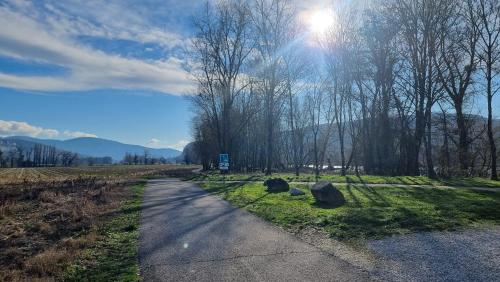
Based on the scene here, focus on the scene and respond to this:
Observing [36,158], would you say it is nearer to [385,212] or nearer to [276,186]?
[276,186]

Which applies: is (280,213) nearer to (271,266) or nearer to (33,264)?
(271,266)

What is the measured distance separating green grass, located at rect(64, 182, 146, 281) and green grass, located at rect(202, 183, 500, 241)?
372 centimetres

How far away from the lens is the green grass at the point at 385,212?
31.1ft

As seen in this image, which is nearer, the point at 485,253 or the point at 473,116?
the point at 485,253

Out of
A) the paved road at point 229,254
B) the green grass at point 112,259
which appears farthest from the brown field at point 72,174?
the paved road at point 229,254

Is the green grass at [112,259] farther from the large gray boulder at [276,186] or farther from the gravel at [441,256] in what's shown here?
the large gray boulder at [276,186]

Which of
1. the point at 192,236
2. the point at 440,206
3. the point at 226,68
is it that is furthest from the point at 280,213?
the point at 226,68

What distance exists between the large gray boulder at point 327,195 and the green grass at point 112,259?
18.8 feet

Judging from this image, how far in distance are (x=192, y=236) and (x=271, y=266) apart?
3.29 m

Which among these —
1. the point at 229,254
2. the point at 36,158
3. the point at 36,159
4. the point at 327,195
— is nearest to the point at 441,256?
the point at 229,254

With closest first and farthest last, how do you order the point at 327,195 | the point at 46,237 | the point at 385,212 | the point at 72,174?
the point at 46,237 < the point at 385,212 < the point at 327,195 < the point at 72,174

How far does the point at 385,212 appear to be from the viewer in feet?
36.6

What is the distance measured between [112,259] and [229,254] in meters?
2.17

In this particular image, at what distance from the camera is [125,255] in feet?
26.6
